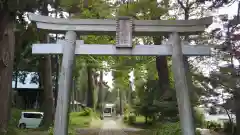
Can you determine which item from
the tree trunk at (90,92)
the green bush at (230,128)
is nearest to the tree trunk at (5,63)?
the green bush at (230,128)

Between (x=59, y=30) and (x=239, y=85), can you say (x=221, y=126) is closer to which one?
(x=239, y=85)

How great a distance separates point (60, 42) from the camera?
8102 mm

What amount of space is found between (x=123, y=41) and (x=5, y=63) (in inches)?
237

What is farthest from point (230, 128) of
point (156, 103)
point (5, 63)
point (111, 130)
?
point (5, 63)

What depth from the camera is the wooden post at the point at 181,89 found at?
751 centimetres

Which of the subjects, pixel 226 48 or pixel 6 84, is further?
pixel 6 84

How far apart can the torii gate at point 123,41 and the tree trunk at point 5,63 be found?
4.17 m

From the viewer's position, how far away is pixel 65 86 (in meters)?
7.62

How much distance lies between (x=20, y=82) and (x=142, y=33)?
32.9m

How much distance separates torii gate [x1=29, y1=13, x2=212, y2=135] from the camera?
781 centimetres

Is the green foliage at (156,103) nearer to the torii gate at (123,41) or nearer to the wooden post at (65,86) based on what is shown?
the torii gate at (123,41)

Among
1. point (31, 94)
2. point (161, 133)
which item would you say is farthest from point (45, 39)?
point (31, 94)

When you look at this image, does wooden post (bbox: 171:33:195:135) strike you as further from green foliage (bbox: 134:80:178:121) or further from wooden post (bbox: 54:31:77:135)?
green foliage (bbox: 134:80:178:121)

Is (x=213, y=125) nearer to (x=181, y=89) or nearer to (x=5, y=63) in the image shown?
(x=181, y=89)
